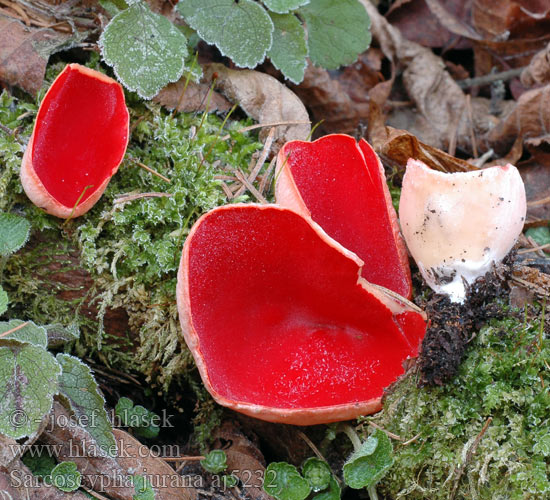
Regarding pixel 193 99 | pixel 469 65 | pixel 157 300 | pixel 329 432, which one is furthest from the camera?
pixel 469 65

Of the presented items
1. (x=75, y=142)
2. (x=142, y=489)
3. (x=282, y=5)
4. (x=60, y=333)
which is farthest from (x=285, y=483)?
(x=282, y=5)

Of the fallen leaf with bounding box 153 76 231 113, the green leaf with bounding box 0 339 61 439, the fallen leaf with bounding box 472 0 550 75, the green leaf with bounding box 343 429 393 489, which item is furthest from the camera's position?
the fallen leaf with bounding box 472 0 550 75

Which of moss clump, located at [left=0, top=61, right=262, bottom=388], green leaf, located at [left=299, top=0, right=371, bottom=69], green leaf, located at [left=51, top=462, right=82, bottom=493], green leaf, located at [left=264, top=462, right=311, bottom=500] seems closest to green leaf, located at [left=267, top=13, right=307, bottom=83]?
green leaf, located at [left=299, top=0, right=371, bottom=69]

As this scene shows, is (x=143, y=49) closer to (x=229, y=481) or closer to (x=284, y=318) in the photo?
(x=284, y=318)

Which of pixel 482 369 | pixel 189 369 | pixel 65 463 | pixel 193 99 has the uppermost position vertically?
pixel 193 99

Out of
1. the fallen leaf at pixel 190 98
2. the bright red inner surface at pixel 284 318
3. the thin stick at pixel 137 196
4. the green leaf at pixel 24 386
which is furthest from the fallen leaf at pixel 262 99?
the green leaf at pixel 24 386

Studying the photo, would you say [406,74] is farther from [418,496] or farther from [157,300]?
[418,496]

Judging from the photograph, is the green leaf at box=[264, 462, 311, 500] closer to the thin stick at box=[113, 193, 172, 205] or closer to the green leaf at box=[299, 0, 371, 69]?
the thin stick at box=[113, 193, 172, 205]

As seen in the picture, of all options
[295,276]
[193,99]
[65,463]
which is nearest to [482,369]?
[295,276]
